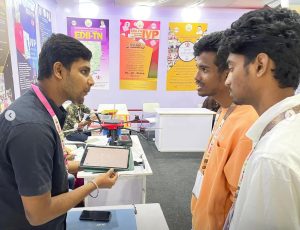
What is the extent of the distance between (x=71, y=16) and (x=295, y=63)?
493cm

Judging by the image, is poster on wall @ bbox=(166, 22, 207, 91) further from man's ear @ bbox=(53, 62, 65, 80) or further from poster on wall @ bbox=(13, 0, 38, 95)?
man's ear @ bbox=(53, 62, 65, 80)

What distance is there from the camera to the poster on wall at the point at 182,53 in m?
5.09

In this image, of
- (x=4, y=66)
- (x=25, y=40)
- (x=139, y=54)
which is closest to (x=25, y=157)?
(x=4, y=66)

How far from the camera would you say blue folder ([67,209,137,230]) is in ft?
4.23

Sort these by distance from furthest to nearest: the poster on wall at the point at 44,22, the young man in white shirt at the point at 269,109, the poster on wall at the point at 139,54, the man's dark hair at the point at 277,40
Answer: the poster on wall at the point at 139,54 → the poster on wall at the point at 44,22 → the man's dark hair at the point at 277,40 → the young man in white shirt at the point at 269,109

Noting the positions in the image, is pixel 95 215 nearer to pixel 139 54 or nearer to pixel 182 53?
pixel 139 54

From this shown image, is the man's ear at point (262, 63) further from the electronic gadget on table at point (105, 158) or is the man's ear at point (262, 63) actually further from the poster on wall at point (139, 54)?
the poster on wall at point (139, 54)

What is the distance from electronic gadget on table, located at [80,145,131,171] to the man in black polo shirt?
0.19 meters

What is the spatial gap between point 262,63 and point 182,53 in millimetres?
4679

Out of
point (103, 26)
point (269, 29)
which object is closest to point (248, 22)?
point (269, 29)

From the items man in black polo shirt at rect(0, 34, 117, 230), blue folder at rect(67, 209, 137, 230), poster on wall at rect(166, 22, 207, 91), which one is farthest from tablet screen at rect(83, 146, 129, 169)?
poster on wall at rect(166, 22, 207, 91)

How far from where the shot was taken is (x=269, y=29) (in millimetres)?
669

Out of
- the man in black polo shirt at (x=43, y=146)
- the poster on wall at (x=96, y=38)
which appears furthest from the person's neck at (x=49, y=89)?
the poster on wall at (x=96, y=38)

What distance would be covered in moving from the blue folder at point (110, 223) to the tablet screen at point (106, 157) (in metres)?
0.31
